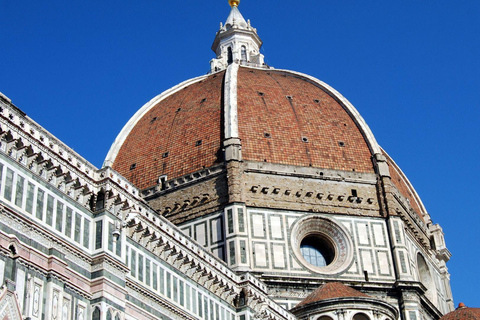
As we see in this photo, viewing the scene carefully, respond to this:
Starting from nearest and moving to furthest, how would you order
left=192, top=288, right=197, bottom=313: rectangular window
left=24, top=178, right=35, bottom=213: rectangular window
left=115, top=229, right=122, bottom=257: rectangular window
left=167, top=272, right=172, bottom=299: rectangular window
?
1. left=24, top=178, right=35, bottom=213: rectangular window
2. left=115, top=229, right=122, bottom=257: rectangular window
3. left=167, top=272, right=172, bottom=299: rectangular window
4. left=192, top=288, right=197, bottom=313: rectangular window

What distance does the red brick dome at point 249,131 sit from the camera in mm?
42219

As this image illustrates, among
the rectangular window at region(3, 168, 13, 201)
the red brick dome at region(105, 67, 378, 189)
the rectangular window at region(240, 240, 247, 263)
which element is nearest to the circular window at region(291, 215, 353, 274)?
the rectangular window at region(240, 240, 247, 263)

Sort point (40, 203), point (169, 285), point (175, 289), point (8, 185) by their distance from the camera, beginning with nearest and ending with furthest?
point (8, 185), point (40, 203), point (169, 285), point (175, 289)

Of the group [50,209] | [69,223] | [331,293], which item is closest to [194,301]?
[69,223]

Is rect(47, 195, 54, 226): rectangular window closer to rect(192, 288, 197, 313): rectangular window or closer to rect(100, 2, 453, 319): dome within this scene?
rect(192, 288, 197, 313): rectangular window

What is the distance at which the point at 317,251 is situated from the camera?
40594 mm

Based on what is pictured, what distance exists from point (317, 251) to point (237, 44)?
21.0 metres

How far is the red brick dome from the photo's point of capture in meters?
42.2

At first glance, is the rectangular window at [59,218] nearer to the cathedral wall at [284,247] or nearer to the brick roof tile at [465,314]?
the cathedral wall at [284,247]

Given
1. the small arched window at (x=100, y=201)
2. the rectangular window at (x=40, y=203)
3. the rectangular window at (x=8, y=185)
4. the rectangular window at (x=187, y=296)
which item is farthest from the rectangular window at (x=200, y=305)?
the rectangular window at (x=8, y=185)

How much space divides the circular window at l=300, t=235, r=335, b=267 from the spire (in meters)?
17.6

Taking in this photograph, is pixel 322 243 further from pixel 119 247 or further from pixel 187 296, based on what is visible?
pixel 119 247

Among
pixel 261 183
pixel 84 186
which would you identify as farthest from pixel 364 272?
pixel 84 186

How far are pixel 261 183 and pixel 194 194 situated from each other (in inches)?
130
